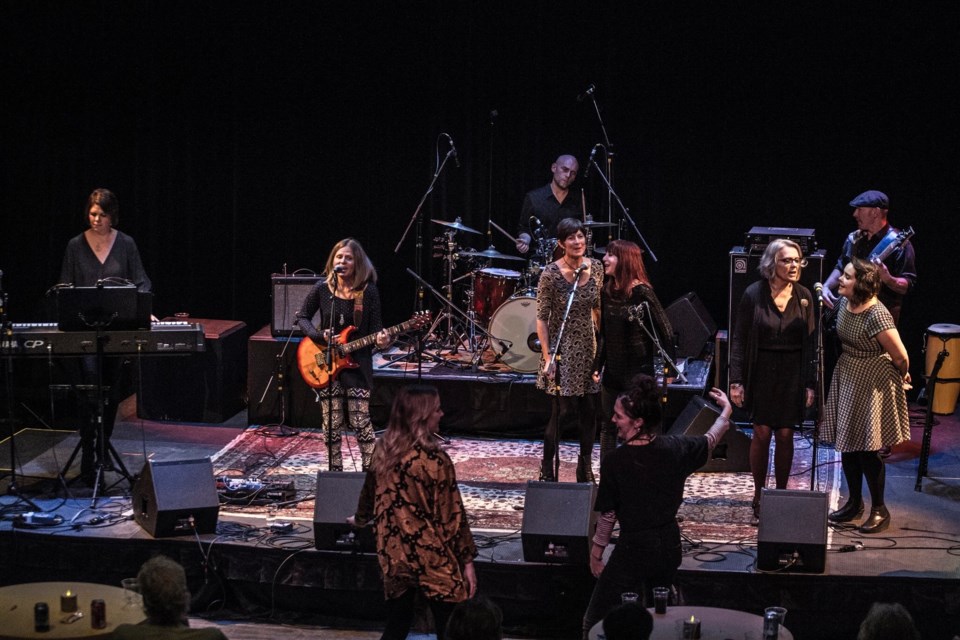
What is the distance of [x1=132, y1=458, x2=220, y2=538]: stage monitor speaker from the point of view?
25.7 ft

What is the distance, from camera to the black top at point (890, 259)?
980 cm

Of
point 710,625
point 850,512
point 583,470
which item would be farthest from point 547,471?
point 710,625

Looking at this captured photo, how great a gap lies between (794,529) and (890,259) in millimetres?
3338

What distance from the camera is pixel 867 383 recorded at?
7.82 m

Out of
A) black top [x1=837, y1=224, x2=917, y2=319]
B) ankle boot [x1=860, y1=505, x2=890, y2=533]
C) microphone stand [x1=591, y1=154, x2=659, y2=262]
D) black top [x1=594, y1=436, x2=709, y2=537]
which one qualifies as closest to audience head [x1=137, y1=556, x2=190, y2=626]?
black top [x1=594, y1=436, x2=709, y2=537]

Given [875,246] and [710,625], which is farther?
[875,246]

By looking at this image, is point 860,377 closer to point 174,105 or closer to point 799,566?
point 799,566

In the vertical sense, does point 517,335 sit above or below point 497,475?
above

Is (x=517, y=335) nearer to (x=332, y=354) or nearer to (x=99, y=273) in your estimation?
(x=332, y=354)

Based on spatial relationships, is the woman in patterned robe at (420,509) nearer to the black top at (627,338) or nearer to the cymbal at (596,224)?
the black top at (627,338)

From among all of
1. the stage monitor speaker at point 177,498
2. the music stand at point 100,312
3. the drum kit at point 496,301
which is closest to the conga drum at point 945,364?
the drum kit at point 496,301

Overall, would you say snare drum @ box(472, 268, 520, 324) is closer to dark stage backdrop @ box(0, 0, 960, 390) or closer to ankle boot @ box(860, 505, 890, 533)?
dark stage backdrop @ box(0, 0, 960, 390)

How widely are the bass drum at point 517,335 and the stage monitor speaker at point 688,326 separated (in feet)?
4.74

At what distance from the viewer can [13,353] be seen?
8.31 metres
